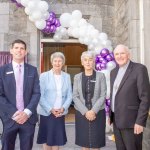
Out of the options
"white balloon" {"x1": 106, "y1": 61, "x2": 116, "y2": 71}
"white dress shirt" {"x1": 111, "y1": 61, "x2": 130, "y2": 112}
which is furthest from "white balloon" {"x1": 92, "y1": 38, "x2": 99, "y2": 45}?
"white dress shirt" {"x1": 111, "y1": 61, "x2": 130, "y2": 112}

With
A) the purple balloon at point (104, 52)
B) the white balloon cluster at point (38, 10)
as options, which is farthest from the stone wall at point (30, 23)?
the purple balloon at point (104, 52)

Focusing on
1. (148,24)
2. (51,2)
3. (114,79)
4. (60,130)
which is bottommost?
(60,130)

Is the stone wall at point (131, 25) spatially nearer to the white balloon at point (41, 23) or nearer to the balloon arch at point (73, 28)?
the balloon arch at point (73, 28)

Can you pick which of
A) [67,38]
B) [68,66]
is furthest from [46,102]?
[68,66]

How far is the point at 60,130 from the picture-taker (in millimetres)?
3861

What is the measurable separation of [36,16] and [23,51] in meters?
3.47

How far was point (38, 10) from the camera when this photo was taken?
258 inches

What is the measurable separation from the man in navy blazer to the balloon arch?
121 inches

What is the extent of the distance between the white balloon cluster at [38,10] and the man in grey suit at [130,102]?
3651 millimetres

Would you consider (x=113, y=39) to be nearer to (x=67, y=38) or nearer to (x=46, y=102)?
(x=67, y=38)

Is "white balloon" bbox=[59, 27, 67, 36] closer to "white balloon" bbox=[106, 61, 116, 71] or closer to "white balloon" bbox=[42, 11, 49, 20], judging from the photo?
"white balloon" bbox=[42, 11, 49, 20]

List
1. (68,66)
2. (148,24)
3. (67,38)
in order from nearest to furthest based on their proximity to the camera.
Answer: (148,24)
(67,38)
(68,66)

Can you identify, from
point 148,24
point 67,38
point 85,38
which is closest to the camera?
point 148,24

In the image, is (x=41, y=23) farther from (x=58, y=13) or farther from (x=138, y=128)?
(x=138, y=128)
